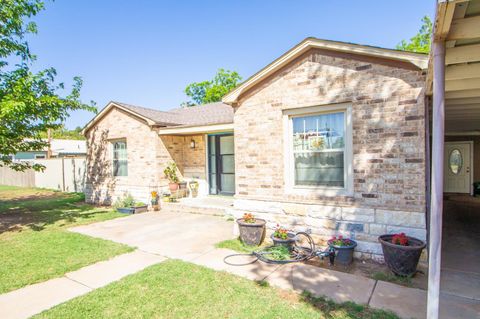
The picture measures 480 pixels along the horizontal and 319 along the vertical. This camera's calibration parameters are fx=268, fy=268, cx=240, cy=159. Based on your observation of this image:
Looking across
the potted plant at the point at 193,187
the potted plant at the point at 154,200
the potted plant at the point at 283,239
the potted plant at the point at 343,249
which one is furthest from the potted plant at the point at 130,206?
the potted plant at the point at 343,249

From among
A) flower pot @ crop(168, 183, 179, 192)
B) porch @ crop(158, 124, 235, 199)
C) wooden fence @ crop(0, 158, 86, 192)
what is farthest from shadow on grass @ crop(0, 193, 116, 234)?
wooden fence @ crop(0, 158, 86, 192)

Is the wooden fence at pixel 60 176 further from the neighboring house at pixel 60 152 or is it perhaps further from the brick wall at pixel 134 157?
the neighboring house at pixel 60 152

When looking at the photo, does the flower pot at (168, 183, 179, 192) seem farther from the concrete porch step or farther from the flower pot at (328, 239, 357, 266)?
the flower pot at (328, 239, 357, 266)

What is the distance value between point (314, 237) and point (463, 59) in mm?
3783

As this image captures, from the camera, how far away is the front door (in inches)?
404

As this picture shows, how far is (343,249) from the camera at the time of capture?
4625mm

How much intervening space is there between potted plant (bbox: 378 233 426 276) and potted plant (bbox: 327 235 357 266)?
21.9 inches

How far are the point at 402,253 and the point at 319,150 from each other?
2.28m

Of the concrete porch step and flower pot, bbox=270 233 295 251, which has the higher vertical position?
flower pot, bbox=270 233 295 251

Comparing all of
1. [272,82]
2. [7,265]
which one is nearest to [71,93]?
[7,265]

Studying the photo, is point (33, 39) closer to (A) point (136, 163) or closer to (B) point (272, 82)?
(A) point (136, 163)

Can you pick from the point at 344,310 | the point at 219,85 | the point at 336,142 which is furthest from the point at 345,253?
the point at 219,85

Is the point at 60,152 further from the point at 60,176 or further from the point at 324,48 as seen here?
the point at 324,48

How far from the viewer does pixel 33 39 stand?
859cm
